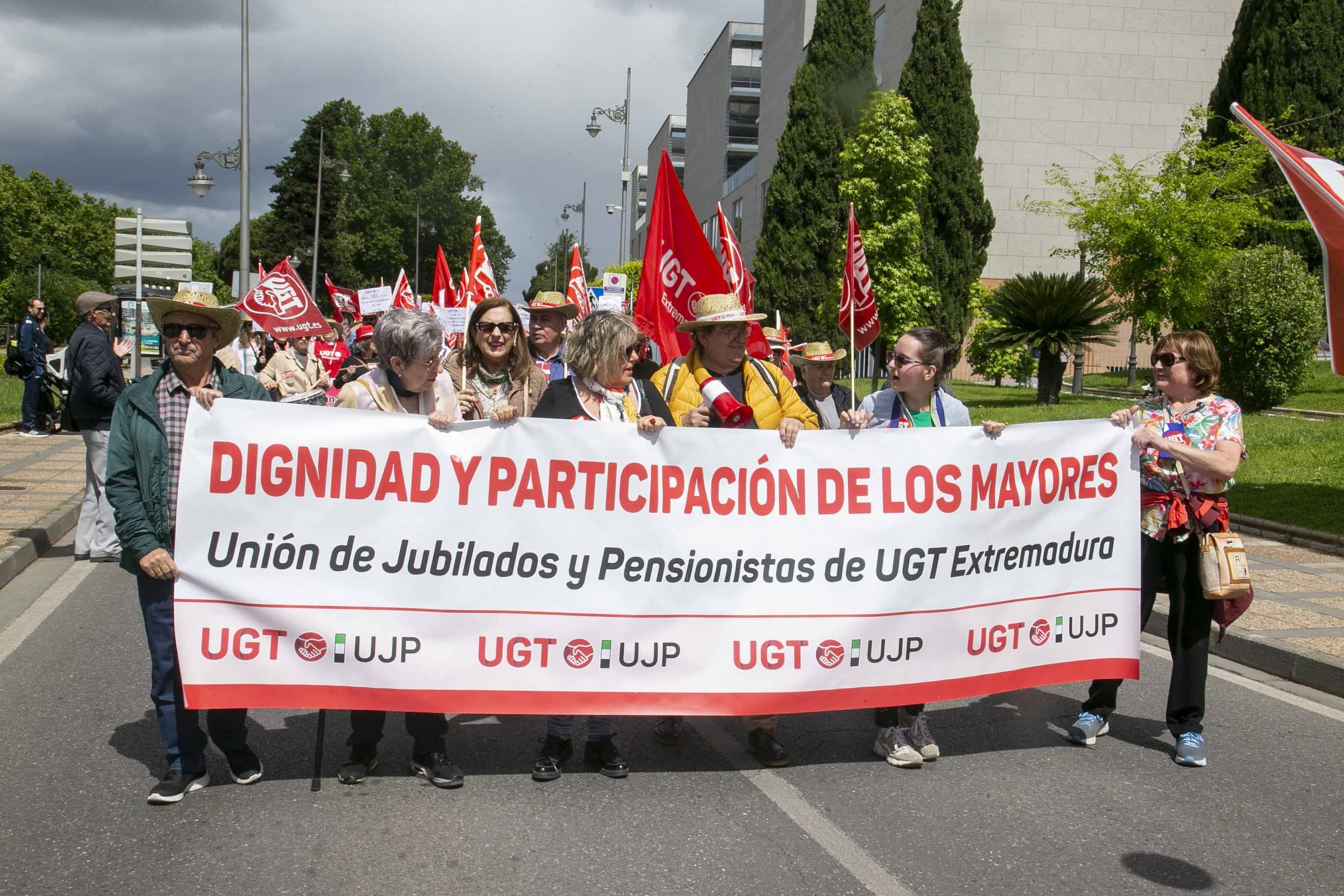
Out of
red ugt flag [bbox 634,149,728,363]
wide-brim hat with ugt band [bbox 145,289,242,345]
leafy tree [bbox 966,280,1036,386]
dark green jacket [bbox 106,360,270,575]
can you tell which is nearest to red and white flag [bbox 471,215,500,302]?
red ugt flag [bbox 634,149,728,363]

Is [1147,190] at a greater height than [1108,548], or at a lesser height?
greater

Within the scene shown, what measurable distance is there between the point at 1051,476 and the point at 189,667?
11.1ft

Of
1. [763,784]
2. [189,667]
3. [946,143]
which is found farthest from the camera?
[946,143]

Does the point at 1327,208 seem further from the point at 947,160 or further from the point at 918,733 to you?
the point at 947,160

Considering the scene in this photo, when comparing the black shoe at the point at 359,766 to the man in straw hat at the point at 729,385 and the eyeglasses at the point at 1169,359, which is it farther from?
the eyeglasses at the point at 1169,359

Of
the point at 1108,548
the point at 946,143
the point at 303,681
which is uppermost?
the point at 946,143

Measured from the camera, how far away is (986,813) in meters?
4.21

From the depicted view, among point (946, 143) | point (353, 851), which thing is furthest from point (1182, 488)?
point (946, 143)

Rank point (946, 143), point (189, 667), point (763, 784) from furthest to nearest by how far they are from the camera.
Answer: point (946, 143)
point (763, 784)
point (189, 667)

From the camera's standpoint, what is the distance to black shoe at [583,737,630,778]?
448 centimetres

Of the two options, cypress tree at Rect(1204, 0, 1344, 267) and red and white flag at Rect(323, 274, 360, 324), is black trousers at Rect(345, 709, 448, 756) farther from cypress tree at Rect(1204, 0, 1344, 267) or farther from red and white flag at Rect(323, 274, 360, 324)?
cypress tree at Rect(1204, 0, 1344, 267)

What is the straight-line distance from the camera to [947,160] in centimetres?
3503

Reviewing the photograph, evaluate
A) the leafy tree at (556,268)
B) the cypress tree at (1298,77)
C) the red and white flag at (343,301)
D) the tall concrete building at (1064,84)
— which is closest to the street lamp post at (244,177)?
the red and white flag at (343,301)

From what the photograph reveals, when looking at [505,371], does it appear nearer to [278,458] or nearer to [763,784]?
[278,458]
